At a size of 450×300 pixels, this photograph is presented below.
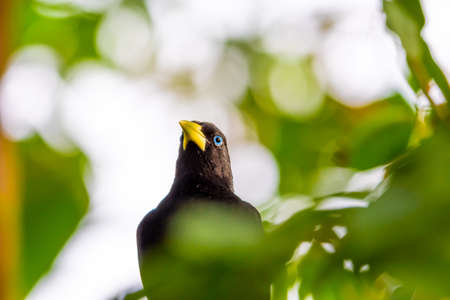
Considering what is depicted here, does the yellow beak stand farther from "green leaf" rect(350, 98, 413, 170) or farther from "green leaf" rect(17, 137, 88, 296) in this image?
"green leaf" rect(350, 98, 413, 170)

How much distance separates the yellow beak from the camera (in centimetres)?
376

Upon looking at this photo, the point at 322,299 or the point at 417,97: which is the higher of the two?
the point at 417,97

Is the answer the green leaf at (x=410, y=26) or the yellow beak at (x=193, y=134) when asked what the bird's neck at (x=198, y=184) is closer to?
the yellow beak at (x=193, y=134)

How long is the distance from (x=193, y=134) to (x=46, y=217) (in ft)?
5.86

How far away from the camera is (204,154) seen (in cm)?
372

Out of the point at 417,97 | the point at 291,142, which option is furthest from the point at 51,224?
the point at 291,142

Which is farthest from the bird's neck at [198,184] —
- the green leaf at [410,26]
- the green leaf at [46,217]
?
the green leaf at [410,26]

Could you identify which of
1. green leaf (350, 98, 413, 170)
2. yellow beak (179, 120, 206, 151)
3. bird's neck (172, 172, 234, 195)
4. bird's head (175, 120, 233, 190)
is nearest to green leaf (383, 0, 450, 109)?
green leaf (350, 98, 413, 170)

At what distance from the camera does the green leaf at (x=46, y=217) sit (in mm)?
1934

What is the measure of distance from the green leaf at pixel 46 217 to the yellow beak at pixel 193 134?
3.25ft

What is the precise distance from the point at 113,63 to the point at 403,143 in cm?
512

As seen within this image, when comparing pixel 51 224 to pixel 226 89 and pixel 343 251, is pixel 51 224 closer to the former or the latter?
pixel 343 251

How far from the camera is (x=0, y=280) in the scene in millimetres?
1256

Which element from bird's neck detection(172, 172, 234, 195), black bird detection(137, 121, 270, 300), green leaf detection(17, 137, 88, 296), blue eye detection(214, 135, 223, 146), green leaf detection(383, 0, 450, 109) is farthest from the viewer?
blue eye detection(214, 135, 223, 146)
